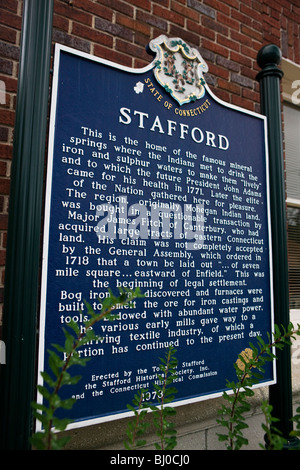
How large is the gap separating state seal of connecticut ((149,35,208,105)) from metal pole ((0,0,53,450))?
74 centimetres

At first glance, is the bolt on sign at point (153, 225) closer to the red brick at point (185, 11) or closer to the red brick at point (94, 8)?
the red brick at point (94, 8)

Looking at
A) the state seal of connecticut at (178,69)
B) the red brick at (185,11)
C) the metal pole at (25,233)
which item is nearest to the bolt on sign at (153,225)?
the state seal of connecticut at (178,69)

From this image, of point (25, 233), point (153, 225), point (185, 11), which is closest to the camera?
point (25, 233)

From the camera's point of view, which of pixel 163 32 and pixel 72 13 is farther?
pixel 163 32

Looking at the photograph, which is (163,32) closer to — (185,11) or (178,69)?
(185,11)

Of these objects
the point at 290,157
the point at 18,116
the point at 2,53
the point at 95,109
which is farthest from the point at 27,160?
the point at 290,157

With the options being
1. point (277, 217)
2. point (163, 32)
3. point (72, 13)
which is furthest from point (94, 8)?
point (277, 217)

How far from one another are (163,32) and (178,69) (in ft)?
2.43

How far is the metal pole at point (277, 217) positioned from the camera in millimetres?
2141

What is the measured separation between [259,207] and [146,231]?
39.8 inches

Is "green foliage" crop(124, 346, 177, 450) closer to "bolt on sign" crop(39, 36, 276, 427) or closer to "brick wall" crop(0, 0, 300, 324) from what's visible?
"bolt on sign" crop(39, 36, 276, 427)

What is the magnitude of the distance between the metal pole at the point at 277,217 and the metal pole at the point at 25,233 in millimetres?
1606

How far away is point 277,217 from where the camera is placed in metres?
2.35
